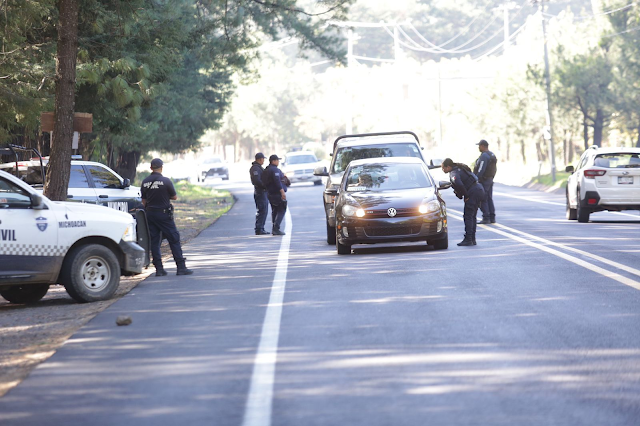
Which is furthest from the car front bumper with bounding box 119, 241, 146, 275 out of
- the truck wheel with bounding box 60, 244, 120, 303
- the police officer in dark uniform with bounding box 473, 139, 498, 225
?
the police officer in dark uniform with bounding box 473, 139, 498, 225

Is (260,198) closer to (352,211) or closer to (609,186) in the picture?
(352,211)

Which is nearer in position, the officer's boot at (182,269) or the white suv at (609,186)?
the officer's boot at (182,269)

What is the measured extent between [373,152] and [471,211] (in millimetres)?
4079

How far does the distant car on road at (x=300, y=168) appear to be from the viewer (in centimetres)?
5006

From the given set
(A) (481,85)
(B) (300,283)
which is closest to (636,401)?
(B) (300,283)

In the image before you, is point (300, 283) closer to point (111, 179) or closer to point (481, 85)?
point (111, 179)

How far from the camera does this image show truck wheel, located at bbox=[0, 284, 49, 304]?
1346 centimetres

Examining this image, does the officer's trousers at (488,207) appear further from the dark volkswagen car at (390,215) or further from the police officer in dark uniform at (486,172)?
the dark volkswagen car at (390,215)

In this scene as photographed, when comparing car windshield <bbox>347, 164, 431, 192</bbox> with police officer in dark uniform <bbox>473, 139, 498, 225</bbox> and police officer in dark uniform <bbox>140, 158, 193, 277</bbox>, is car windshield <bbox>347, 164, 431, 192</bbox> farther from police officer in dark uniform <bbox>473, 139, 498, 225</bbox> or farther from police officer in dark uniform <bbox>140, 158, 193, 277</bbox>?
police officer in dark uniform <bbox>473, 139, 498, 225</bbox>

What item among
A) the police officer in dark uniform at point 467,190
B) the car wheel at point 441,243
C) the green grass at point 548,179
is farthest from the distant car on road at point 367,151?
the green grass at point 548,179

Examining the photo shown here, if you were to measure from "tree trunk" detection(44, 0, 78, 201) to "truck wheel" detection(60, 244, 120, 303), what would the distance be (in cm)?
528

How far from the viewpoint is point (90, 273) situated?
12.9 m

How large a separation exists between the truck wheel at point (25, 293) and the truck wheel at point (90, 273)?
910 mm

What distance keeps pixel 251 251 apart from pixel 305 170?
1243 inches
